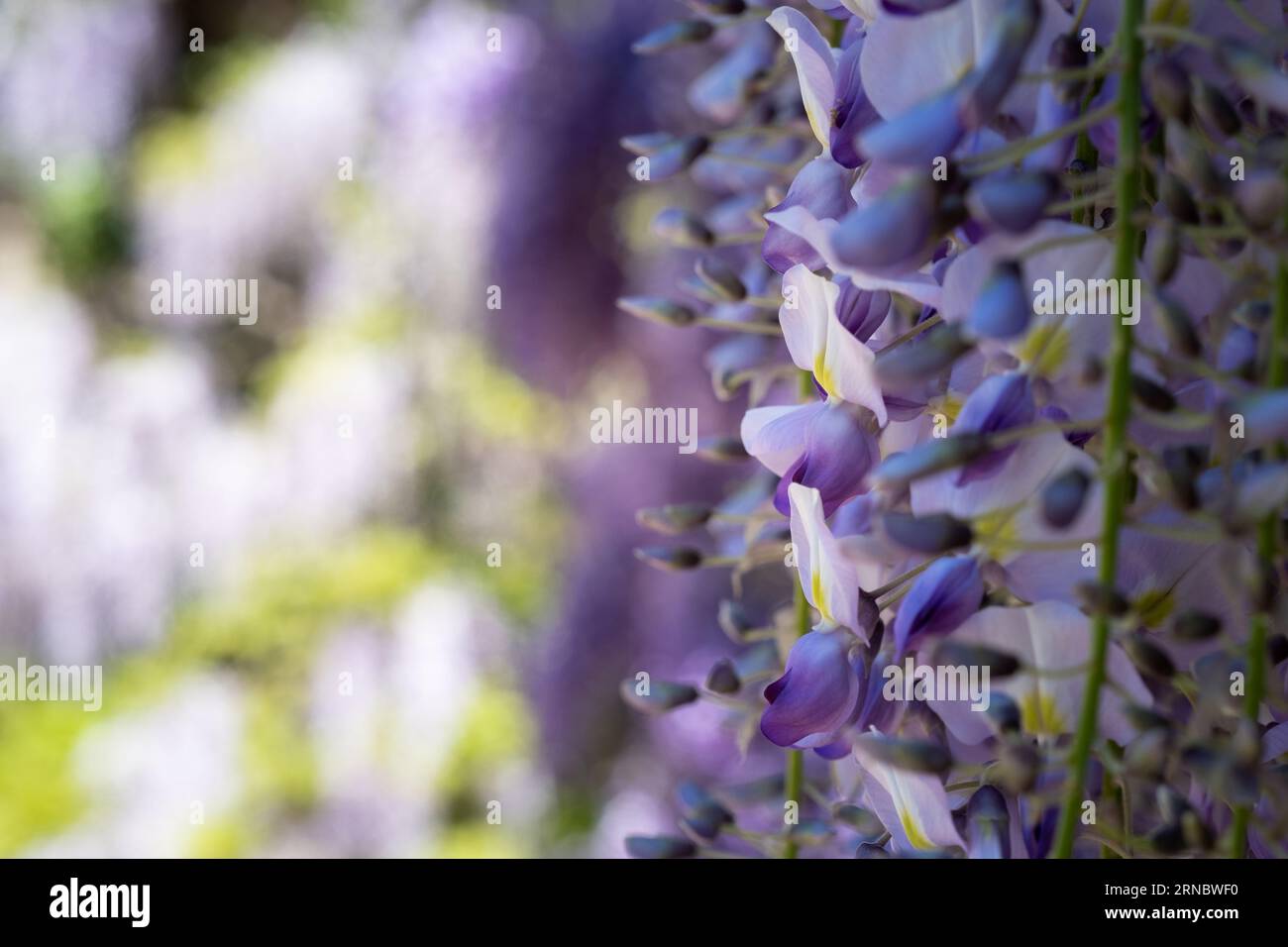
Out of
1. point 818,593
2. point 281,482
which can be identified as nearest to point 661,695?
point 818,593

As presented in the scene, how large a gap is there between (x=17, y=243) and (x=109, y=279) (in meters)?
0.21

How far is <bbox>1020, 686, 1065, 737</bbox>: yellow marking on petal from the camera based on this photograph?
0.27 metres

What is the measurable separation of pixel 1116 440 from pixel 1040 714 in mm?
72

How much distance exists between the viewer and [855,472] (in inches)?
11.1

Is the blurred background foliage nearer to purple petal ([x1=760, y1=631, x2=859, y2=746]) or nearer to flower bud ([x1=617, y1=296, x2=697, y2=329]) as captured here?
flower bud ([x1=617, y1=296, x2=697, y2=329])

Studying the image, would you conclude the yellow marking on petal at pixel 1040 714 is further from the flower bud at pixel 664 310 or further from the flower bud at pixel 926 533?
the flower bud at pixel 664 310

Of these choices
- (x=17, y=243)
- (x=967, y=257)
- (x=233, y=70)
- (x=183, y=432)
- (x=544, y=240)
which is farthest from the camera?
(x=17, y=243)

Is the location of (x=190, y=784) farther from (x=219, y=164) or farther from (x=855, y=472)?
(x=855, y=472)

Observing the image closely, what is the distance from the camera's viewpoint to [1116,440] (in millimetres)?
232

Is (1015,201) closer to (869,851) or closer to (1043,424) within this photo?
(1043,424)

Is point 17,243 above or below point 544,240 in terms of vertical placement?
above

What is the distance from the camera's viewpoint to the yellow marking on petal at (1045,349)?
25 cm

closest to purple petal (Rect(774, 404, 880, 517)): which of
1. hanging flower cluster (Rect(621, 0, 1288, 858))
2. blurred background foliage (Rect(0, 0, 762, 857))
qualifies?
hanging flower cluster (Rect(621, 0, 1288, 858))
